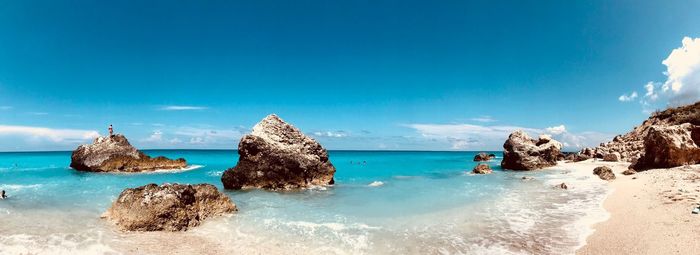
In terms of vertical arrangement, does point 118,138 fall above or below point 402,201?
above

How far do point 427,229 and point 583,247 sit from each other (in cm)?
441

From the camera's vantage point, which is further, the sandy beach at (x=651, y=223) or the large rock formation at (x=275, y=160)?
the large rock formation at (x=275, y=160)

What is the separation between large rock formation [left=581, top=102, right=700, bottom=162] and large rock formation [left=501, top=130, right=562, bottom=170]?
7.40 m

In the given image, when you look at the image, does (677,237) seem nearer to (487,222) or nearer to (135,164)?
(487,222)

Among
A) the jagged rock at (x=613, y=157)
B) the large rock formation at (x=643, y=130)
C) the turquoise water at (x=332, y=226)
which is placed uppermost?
the large rock formation at (x=643, y=130)

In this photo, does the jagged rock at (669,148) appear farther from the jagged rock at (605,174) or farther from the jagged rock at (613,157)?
the jagged rock at (613,157)

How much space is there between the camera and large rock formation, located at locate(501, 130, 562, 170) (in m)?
40.0

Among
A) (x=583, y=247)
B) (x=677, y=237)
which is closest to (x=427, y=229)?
(x=583, y=247)

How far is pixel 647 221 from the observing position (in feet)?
37.7

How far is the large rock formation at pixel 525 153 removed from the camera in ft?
131

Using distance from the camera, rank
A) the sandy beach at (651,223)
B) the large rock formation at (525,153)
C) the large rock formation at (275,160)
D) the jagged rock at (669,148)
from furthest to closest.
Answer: the large rock formation at (525,153), the jagged rock at (669,148), the large rock formation at (275,160), the sandy beach at (651,223)

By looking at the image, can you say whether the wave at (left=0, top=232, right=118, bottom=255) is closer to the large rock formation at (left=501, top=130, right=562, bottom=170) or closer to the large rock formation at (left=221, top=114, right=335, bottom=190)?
the large rock formation at (left=221, top=114, right=335, bottom=190)

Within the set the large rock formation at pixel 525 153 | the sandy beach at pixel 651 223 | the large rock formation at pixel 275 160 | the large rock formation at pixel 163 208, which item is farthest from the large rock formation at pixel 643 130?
the large rock formation at pixel 163 208

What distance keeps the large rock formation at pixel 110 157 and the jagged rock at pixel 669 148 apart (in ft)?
147
